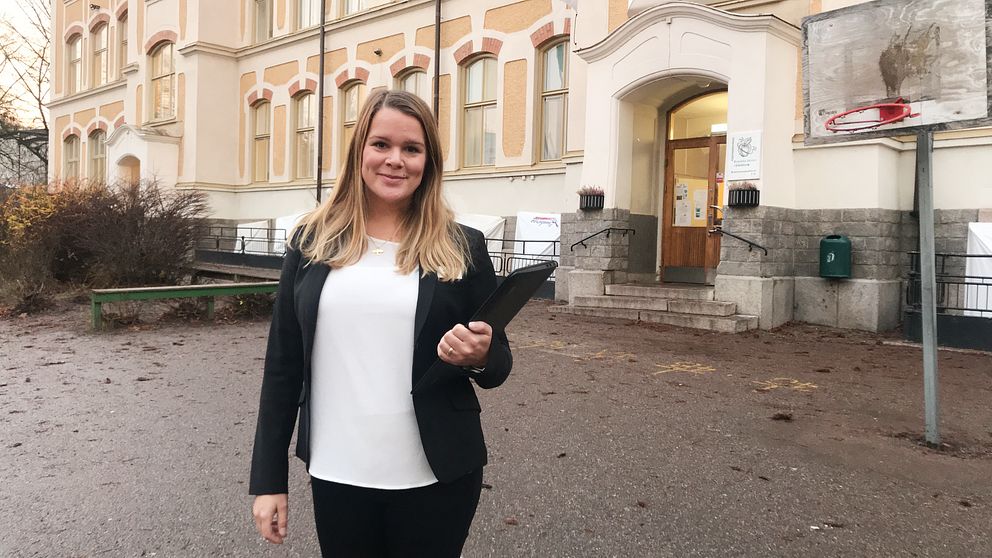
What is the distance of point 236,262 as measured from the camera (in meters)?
21.8

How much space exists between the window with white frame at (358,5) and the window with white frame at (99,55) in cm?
1614

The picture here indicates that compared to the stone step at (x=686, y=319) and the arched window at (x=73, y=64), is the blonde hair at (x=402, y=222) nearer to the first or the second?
the stone step at (x=686, y=319)

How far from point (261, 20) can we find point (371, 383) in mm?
26995

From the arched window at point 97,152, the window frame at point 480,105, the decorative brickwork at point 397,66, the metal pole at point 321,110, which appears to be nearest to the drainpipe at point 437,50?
the window frame at point 480,105

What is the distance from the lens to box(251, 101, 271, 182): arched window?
25.5 m

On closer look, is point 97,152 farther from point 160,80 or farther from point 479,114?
point 479,114

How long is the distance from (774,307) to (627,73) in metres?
4.73

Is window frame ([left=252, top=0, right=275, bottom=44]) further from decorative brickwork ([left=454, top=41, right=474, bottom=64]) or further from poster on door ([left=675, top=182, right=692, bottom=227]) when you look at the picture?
poster on door ([left=675, top=182, right=692, bottom=227])

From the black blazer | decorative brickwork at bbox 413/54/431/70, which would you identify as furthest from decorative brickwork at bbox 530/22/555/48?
the black blazer

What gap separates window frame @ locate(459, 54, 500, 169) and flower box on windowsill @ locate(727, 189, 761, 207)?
26.3 ft

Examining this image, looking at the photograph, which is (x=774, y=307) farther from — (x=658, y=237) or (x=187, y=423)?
(x=187, y=423)

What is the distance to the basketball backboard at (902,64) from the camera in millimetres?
5012

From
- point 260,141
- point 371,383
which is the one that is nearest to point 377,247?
point 371,383

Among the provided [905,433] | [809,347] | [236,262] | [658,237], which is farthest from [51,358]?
[236,262]
